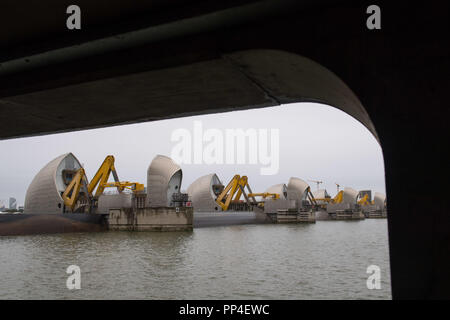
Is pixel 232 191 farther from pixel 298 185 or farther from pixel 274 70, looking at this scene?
pixel 274 70

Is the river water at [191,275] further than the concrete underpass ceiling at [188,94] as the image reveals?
Yes

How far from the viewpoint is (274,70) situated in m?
4.31

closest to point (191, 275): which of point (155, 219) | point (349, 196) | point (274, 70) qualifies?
point (274, 70)

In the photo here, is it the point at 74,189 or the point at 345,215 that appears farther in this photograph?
the point at 345,215

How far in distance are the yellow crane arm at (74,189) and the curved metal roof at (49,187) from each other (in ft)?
3.27

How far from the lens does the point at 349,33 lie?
346 centimetres

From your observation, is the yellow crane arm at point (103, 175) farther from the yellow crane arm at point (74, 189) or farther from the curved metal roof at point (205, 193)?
the curved metal roof at point (205, 193)

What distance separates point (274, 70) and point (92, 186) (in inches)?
2459

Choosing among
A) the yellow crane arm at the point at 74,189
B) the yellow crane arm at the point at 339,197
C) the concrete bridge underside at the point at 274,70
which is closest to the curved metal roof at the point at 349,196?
the yellow crane arm at the point at 339,197

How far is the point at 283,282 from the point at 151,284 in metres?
5.89

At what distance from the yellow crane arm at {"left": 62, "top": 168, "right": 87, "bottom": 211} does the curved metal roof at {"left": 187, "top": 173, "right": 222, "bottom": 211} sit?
37489 mm

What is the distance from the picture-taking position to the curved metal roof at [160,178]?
205 ft

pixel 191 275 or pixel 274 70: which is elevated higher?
pixel 274 70

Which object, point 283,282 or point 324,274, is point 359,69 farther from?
point 324,274
